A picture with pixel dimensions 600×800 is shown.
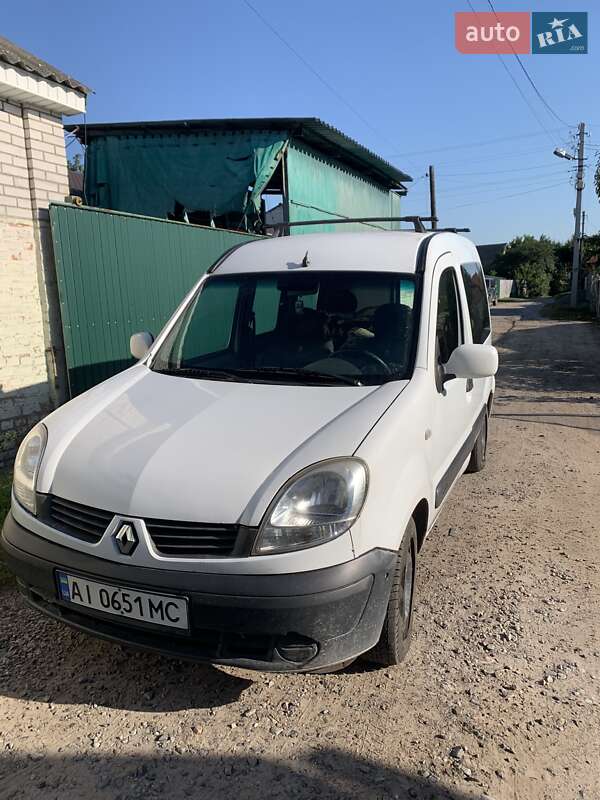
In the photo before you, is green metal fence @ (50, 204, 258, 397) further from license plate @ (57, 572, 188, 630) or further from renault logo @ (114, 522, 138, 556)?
renault logo @ (114, 522, 138, 556)

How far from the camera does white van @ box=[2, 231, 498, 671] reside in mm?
2201

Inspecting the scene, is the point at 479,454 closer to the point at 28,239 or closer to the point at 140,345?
the point at 140,345

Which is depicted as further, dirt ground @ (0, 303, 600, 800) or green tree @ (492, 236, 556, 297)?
green tree @ (492, 236, 556, 297)

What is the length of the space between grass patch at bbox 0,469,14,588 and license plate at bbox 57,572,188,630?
142 centimetres

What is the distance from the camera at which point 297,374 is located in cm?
316

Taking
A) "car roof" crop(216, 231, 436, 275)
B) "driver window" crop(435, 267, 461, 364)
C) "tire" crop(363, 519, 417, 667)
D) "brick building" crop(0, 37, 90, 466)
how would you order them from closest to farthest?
1. "tire" crop(363, 519, 417, 667)
2. "driver window" crop(435, 267, 461, 364)
3. "car roof" crop(216, 231, 436, 275)
4. "brick building" crop(0, 37, 90, 466)

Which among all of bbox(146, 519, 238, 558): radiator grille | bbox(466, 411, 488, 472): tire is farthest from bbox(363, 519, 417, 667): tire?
bbox(466, 411, 488, 472): tire

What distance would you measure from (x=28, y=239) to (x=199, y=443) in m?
4.28

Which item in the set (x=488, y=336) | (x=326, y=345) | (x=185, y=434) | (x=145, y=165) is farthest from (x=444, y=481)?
(x=145, y=165)

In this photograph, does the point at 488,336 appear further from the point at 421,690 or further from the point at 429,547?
the point at 421,690

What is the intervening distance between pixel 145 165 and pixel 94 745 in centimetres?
1228

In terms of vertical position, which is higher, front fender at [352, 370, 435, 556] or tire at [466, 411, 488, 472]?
front fender at [352, 370, 435, 556]

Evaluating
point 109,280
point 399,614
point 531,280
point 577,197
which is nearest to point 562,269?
point 531,280

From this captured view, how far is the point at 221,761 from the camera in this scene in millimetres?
2256
